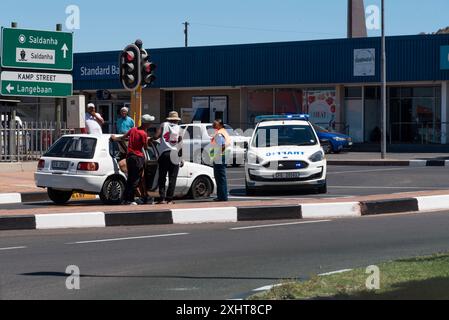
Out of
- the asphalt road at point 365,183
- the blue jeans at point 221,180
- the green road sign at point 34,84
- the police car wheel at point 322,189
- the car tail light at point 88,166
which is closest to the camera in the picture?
the car tail light at point 88,166

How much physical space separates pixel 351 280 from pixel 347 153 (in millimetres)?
28749

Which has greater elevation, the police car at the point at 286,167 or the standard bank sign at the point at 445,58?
the standard bank sign at the point at 445,58

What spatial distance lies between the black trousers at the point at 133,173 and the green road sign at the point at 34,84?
7437 millimetres

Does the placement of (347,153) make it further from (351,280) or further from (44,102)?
(351,280)

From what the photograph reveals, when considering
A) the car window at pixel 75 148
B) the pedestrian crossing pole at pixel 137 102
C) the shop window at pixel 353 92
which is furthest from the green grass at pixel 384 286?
the shop window at pixel 353 92

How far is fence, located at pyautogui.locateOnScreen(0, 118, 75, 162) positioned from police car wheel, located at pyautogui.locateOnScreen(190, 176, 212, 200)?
245 inches

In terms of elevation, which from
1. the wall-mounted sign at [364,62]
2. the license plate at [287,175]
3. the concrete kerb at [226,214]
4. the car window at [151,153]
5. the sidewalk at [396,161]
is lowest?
the concrete kerb at [226,214]

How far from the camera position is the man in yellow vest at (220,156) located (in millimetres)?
15209

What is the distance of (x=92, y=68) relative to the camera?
154ft

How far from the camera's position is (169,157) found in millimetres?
15023

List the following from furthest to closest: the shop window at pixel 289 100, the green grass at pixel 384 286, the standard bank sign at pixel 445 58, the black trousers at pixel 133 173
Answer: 1. the shop window at pixel 289 100
2. the standard bank sign at pixel 445 58
3. the black trousers at pixel 133 173
4. the green grass at pixel 384 286

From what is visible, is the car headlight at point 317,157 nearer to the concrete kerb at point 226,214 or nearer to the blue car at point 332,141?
the concrete kerb at point 226,214

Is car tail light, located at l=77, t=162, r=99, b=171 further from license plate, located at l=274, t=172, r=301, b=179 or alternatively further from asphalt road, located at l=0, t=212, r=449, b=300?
license plate, located at l=274, t=172, r=301, b=179

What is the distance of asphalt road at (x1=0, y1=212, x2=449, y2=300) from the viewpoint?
7.99m
